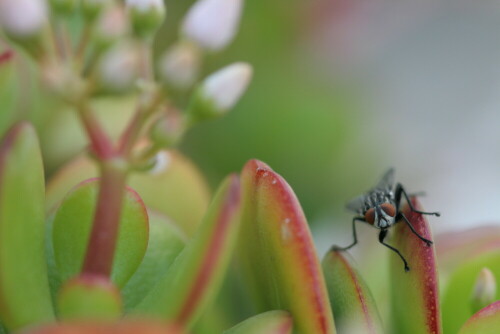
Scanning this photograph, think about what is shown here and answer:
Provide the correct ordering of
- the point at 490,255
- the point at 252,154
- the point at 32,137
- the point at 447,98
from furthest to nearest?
the point at 447,98 < the point at 252,154 < the point at 490,255 < the point at 32,137

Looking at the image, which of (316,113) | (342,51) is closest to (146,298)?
(316,113)

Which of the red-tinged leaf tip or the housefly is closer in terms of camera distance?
the red-tinged leaf tip

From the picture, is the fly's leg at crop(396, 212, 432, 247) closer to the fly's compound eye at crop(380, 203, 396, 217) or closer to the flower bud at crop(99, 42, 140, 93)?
the fly's compound eye at crop(380, 203, 396, 217)

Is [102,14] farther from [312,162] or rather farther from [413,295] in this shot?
[312,162]

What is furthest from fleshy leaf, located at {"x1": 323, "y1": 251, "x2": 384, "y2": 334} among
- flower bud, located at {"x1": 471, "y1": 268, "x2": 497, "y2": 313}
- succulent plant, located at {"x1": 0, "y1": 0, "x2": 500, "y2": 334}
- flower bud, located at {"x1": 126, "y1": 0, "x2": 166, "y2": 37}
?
flower bud, located at {"x1": 126, "y1": 0, "x2": 166, "y2": 37}

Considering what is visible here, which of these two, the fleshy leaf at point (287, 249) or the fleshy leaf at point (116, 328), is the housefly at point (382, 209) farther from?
the fleshy leaf at point (116, 328)

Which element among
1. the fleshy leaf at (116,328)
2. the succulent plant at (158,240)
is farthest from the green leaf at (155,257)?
the fleshy leaf at (116,328)

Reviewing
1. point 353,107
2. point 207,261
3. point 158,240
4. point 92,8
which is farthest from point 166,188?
point 353,107
